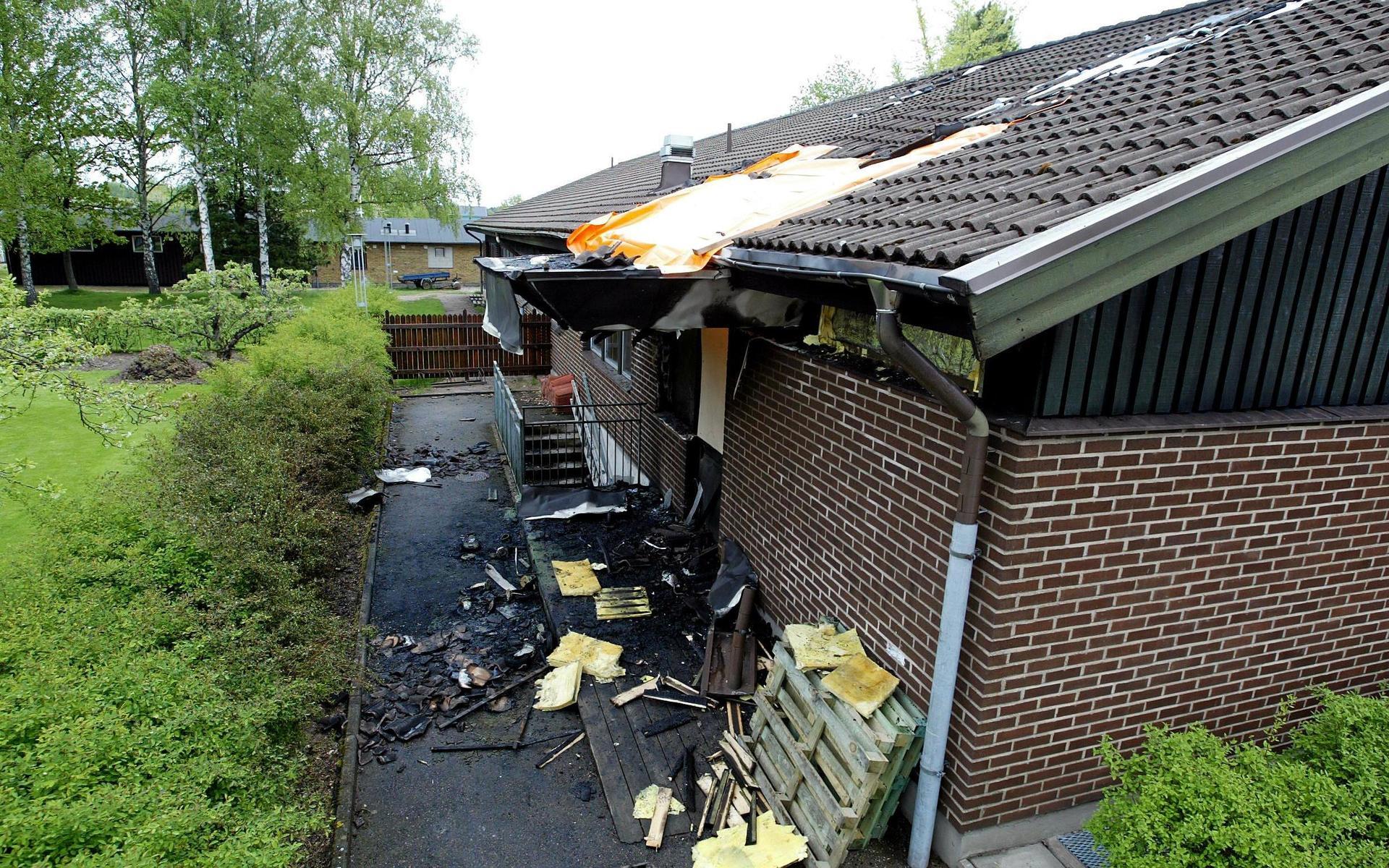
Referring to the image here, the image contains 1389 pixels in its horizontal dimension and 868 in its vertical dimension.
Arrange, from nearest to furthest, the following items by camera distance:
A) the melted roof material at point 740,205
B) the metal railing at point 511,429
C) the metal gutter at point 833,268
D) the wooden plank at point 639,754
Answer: the metal gutter at point 833,268, the wooden plank at point 639,754, the melted roof material at point 740,205, the metal railing at point 511,429

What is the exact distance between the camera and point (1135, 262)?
2.60 m

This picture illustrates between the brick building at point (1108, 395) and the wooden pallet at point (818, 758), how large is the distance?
0.37 metres

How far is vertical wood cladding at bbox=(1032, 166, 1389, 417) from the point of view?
308 cm

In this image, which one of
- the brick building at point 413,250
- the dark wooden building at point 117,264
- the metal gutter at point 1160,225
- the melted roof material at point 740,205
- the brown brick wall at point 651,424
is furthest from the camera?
the brick building at point 413,250

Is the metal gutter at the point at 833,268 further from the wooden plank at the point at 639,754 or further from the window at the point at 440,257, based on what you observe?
the window at the point at 440,257

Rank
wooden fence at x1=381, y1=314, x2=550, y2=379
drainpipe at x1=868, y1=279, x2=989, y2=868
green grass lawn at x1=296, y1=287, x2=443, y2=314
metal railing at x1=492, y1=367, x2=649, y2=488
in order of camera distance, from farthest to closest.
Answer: green grass lawn at x1=296, y1=287, x2=443, y2=314 → wooden fence at x1=381, y1=314, x2=550, y2=379 → metal railing at x1=492, y1=367, x2=649, y2=488 → drainpipe at x1=868, y1=279, x2=989, y2=868

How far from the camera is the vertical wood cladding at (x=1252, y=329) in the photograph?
3.08 meters

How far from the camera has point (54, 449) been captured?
33.8 feet

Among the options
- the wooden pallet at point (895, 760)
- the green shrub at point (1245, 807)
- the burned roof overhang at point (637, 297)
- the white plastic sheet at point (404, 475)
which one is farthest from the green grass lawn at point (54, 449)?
the green shrub at point (1245, 807)

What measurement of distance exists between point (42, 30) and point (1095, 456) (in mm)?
34376

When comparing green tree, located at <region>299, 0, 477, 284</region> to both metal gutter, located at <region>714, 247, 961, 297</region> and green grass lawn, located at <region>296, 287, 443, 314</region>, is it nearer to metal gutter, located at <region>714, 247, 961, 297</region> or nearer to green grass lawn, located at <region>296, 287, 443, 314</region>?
green grass lawn, located at <region>296, 287, 443, 314</region>

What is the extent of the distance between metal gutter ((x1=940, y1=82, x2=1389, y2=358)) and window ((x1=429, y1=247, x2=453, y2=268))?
169 ft

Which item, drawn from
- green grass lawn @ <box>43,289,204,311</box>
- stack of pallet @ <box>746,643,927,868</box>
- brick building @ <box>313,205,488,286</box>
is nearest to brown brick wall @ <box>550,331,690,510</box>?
stack of pallet @ <box>746,643,927,868</box>

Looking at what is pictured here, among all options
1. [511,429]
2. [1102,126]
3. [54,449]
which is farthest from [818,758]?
[54,449]
